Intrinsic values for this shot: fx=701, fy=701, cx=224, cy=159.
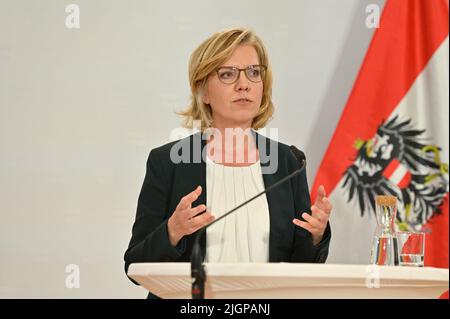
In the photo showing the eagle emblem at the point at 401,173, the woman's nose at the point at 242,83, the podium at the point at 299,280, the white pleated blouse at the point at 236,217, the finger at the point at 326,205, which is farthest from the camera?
the eagle emblem at the point at 401,173

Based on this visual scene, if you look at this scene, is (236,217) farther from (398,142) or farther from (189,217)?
(398,142)

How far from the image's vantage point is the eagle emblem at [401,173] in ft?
10.6

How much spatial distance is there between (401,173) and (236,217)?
1.32 metres

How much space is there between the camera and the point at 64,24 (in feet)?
10.3

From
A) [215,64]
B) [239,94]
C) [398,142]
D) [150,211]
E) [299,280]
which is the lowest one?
[299,280]

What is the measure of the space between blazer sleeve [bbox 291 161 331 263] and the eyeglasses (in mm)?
367

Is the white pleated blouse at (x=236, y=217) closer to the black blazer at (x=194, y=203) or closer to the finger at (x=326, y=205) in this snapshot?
the black blazer at (x=194, y=203)

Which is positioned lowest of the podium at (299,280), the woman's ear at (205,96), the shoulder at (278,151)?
the podium at (299,280)

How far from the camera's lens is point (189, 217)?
5.62 feet

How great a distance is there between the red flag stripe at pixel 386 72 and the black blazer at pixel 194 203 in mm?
928

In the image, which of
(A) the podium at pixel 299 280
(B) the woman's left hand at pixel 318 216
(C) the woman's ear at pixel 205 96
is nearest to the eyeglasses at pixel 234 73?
(C) the woman's ear at pixel 205 96

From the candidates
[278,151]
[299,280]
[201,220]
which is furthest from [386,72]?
[299,280]

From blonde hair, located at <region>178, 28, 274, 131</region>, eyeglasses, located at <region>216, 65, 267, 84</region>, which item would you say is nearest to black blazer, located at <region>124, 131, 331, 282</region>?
blonde hair, located at <region>178, 28, 274, 131</region>
